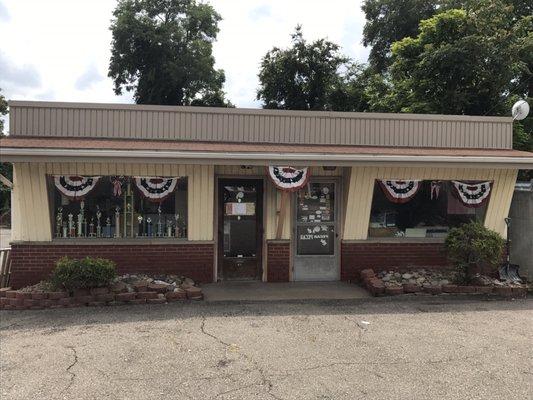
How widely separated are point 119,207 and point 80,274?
195cm

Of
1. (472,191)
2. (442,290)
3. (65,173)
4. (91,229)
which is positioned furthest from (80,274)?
(472,191)

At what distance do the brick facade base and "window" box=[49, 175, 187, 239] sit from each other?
10.7 ft

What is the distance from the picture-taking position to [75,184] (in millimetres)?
8820

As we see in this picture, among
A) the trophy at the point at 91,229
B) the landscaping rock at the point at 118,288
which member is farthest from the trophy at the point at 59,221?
the landscaping rock at the point at 118,288

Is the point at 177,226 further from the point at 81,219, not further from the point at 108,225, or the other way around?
the point at 81,219

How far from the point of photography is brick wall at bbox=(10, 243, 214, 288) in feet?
28.5

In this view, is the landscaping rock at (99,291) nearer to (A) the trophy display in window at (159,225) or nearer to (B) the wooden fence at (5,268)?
(A) the trophy display in window at (159,225)

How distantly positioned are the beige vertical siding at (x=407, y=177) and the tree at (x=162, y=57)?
2830 cm

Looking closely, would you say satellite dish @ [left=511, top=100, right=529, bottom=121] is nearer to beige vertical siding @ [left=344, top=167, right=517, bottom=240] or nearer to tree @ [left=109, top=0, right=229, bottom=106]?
beige vertical siding @ [left=344, top=167, right=517, bottom=240]

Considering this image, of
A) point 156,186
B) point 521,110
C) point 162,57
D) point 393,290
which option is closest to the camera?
point 393,290

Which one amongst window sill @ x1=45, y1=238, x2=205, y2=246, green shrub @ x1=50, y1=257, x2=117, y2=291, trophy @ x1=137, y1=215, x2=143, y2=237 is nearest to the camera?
green shrub @ x1=50, y1=257, x2=117, y2=291

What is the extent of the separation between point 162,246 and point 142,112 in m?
2.59

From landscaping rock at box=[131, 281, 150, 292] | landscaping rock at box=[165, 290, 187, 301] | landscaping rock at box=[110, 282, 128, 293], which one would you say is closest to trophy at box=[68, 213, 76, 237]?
landscaping rock at box=[110, 282, 128, 293]

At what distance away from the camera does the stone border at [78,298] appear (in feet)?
25.1
